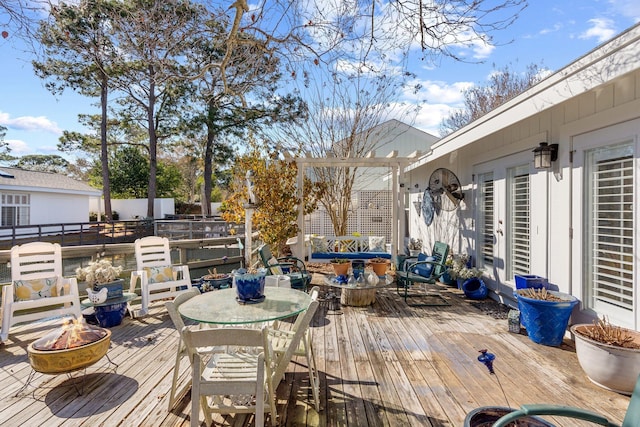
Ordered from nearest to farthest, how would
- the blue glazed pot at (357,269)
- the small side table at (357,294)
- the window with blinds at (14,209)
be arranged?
the small side table at (357,294)
the blue glazed pot at (357,269)
the window with blinds at (14,209)

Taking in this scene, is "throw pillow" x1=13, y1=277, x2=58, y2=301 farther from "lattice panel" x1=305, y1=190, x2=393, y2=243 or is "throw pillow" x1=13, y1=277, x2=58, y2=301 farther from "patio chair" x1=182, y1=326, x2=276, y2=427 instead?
"lattice panel" x1=305, y1=190, x2=393, y2=243

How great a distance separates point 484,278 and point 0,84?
23.9 feet

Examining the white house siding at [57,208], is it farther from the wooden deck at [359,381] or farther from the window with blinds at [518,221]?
the window with blinds at [518,221]

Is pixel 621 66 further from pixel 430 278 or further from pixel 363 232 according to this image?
pixel 363 232

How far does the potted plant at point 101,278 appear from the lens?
4.12 m

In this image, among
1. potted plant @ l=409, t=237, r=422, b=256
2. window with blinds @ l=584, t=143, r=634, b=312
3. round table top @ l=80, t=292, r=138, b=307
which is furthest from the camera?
potted plant @ l=409, t=237, r=422, b=256

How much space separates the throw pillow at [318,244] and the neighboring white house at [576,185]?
375cm

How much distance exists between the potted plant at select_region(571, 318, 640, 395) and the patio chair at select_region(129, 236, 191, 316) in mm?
4502

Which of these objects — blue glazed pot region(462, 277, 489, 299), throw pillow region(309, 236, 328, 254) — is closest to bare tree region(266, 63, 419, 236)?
throw pillow region(309, 236, 328, 254)

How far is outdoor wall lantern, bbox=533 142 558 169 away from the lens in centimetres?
388

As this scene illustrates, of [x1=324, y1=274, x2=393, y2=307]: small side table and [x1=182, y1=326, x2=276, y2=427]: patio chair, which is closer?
[x1=182, y1=326, x2=276, y2=427]: patio chair

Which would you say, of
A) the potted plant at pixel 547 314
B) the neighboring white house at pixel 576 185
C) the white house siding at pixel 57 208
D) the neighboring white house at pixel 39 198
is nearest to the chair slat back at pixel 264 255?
the potted plant at pixel 547 314

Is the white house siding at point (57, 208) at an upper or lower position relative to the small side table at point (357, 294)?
upper

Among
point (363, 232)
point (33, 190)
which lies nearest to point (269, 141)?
point (363, 232)
